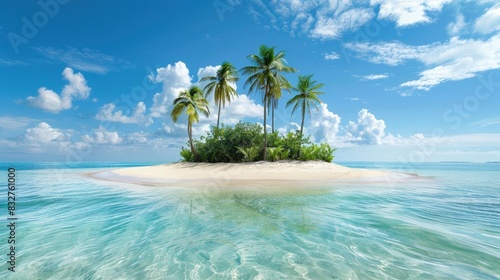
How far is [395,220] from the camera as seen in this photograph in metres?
6.96

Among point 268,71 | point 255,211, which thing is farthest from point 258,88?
point 255,211

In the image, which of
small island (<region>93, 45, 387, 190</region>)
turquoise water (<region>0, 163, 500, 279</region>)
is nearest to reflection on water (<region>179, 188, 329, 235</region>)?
turquoise water (<region>0, 163, 500, 279</region>)

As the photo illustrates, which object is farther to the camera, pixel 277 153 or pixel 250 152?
pixel 250 152

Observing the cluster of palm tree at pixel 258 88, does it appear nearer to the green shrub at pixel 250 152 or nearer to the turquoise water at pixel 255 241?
the green shrub at pixel 250 152

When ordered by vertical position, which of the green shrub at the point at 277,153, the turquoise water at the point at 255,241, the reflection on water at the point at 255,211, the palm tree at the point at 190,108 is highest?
the palm tree at the point at 190,108

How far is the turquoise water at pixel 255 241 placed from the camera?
4.02 m

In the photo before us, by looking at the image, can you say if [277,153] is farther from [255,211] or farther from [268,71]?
[255,211]

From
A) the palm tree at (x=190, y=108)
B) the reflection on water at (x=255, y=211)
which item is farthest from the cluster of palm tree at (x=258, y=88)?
the reflection on water at (x=255, y=211)

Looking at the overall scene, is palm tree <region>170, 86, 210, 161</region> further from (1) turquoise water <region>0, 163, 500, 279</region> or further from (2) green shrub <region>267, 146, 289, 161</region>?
(1) turquoise water <region>0, 163, 500, 279</region>

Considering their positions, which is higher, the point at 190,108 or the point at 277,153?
the point at 190,108

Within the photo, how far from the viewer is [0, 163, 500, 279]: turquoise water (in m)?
4.02

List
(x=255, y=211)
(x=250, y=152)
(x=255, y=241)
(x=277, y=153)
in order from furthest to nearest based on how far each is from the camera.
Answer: (x=250, y=152)
(x=277, y=153)
(x=255, y=211)
(x=255, y=241)

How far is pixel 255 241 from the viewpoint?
17.4 ft

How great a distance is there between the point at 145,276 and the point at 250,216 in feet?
12.8
